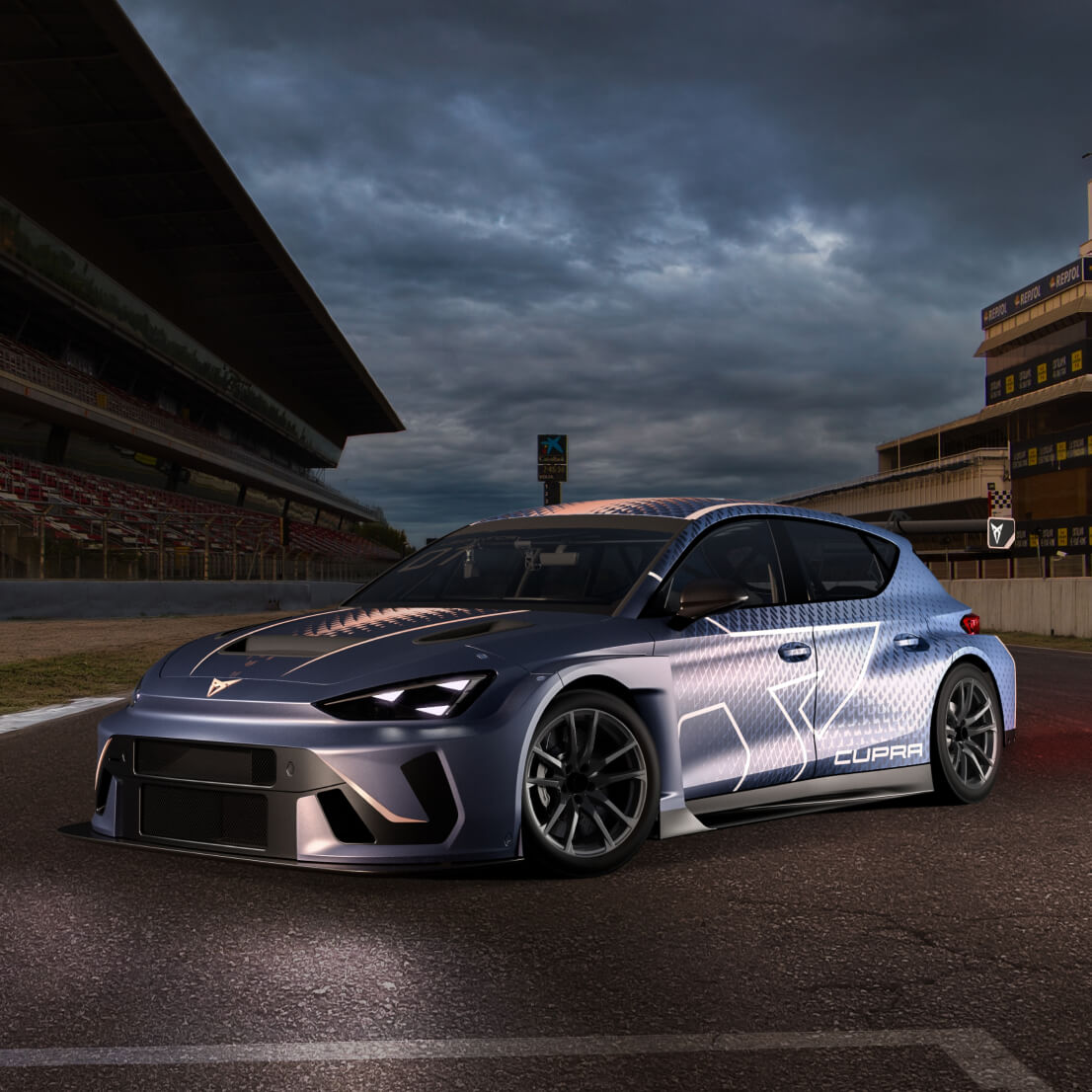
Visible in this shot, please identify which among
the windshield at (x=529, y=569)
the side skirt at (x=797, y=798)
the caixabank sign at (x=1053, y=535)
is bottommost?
the side skirt at (x=797, y=798)

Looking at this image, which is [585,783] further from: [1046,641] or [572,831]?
[1046,641]

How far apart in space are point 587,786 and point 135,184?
4161 centimetres

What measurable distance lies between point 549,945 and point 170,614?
2591cm

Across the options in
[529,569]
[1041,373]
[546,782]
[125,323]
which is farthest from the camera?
[1041,373]

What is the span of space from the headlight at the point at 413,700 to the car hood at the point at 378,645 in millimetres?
46

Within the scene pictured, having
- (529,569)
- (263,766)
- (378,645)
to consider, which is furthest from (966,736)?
(263,766)

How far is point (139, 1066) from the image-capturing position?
2.95 m

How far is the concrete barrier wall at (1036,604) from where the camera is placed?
27516 mm

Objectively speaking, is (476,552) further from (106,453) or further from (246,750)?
(106,453)

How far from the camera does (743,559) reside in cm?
582

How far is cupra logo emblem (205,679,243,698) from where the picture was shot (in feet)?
14.7

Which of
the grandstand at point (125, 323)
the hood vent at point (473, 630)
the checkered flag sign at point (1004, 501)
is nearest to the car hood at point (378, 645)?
the hood vent at point (473, 630)

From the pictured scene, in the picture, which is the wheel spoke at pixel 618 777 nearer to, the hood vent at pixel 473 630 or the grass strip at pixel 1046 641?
the hood vent at pixel 473 630

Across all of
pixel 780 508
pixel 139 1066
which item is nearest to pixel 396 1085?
pixel 139 1066
